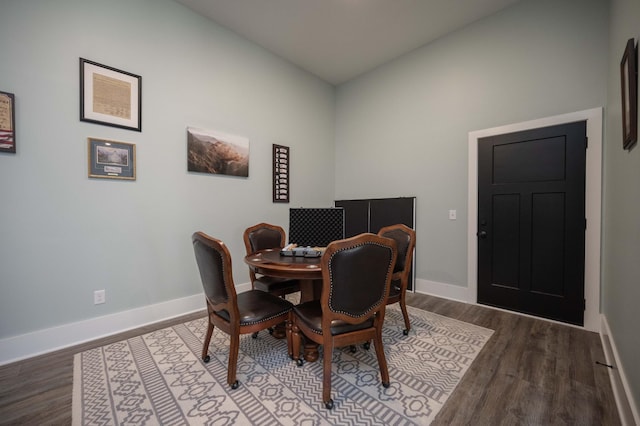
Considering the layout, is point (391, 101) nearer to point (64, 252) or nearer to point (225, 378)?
point (225, 378)

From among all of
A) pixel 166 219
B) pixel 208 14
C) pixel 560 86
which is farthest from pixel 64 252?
pixel 560 86

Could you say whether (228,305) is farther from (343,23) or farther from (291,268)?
(343,23)

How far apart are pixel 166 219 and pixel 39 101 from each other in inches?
53.0

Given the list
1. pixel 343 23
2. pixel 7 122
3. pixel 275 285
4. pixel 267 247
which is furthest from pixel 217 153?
pixel 343 23

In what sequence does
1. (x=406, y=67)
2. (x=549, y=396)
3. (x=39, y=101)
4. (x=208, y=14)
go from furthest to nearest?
(x=406, y=67) → (x=208, y=14) → (x=39, y=101) → (x=549, y=396)

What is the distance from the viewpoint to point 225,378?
177 centimetres

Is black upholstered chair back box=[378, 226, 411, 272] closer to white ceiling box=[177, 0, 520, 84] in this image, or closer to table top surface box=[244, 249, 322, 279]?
table top surface box=[244, 249, 322, 279]

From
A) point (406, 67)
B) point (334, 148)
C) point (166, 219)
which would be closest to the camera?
point (166, 219)

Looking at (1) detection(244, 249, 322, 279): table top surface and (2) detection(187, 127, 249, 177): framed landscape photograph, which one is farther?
(2) detection(187, 127, 249, 177): framed landscape photograph

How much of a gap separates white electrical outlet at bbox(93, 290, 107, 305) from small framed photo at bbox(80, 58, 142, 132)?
1.56 m

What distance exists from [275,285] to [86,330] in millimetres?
1704

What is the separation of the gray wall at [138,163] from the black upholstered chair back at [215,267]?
126 centimetres

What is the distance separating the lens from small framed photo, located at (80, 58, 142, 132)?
2.26 meters

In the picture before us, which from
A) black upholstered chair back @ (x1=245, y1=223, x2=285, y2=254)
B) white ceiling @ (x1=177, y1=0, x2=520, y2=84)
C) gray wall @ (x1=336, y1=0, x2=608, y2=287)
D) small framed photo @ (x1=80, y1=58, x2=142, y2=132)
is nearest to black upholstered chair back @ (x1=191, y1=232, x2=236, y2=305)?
black upholstered chair back @ (x1=245, y1=223, x2=285, y2=254)
